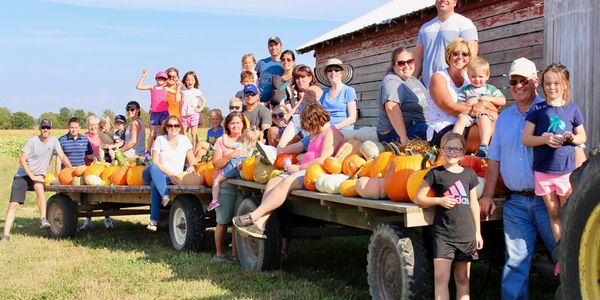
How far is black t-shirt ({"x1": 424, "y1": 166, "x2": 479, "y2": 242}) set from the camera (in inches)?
187

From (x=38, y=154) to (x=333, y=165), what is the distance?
20.7 ft

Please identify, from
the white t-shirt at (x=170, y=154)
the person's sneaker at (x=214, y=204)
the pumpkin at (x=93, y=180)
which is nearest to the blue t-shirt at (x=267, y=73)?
the white t-shirt at (x=170, y=154)

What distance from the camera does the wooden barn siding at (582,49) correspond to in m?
6.55

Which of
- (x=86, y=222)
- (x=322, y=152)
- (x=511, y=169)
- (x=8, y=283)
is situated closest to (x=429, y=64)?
(x=322, y=152)

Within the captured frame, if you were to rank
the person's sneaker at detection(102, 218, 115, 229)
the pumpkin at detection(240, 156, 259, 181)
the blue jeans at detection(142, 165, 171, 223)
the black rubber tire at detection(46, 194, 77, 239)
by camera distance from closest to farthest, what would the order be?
1. the pumpkin at detection(240, 156, 259, 181)
2. the blue jeans at detection(142, 165, 171, 223)
3. the black rubber tire at detection(46, 194, 77, 239)
4. the person's sneaker at detection(102, 218, 115, 229)

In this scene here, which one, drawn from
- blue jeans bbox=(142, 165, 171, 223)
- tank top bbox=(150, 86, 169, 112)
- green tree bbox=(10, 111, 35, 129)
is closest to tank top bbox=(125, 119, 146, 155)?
tank top bbox=(150, 86, 169, 112)

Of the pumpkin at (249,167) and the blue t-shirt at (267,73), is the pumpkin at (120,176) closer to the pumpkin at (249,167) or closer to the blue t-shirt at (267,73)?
the blue t-shirt at (267,73)

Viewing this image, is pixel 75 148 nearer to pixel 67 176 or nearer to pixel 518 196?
pixel 67 176

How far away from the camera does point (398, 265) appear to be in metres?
5.13

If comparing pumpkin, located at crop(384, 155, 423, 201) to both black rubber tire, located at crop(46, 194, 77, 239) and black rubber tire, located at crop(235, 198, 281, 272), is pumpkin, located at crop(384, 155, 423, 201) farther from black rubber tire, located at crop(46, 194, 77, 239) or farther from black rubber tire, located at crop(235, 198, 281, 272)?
black rubber tire, located at crop(46, 194, 77, 239)

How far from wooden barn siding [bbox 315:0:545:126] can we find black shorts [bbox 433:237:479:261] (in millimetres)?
5889

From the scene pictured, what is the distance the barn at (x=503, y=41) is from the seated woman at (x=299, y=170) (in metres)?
2.25

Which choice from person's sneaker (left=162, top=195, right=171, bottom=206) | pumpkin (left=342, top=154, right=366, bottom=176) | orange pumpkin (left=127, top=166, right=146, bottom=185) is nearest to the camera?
pumpkin (left=342, top=154, right=366, bottom=176)

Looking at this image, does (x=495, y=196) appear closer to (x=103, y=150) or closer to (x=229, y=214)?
(x=229, y=214)
